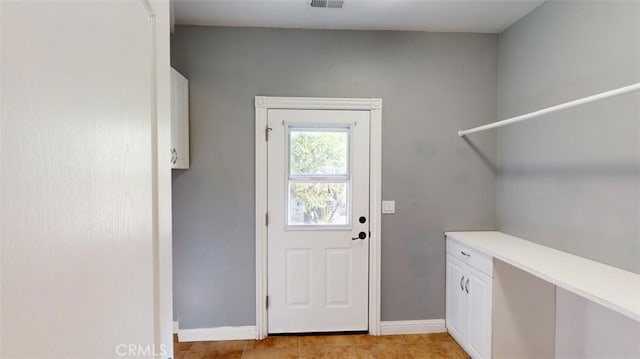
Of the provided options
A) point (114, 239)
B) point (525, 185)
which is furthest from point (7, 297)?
point (525, 185)

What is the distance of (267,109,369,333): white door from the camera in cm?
260

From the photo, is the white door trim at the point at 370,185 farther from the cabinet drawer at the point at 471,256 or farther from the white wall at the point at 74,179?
the white wall at the point at 74,179

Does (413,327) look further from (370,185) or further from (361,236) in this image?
(370,185)

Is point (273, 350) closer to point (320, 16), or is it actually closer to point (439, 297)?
point (439, 297)

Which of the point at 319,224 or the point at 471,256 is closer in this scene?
the point at 471,256

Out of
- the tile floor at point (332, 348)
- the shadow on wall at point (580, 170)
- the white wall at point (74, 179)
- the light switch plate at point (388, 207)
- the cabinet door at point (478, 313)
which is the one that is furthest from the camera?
the light switch plate at point (388, 207)

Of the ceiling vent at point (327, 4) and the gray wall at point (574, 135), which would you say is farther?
the ceiling vent at point (327, 4)

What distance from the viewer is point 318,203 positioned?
2.64m

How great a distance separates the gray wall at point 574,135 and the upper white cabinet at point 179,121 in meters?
2.74

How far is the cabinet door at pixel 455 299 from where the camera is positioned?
240 centimetres

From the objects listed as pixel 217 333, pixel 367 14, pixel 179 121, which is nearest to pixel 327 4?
pixel 367 14

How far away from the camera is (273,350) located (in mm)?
2424

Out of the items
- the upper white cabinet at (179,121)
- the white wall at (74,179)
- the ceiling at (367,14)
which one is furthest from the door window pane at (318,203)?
the white wall at (74,179)

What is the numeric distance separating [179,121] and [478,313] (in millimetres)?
2690
